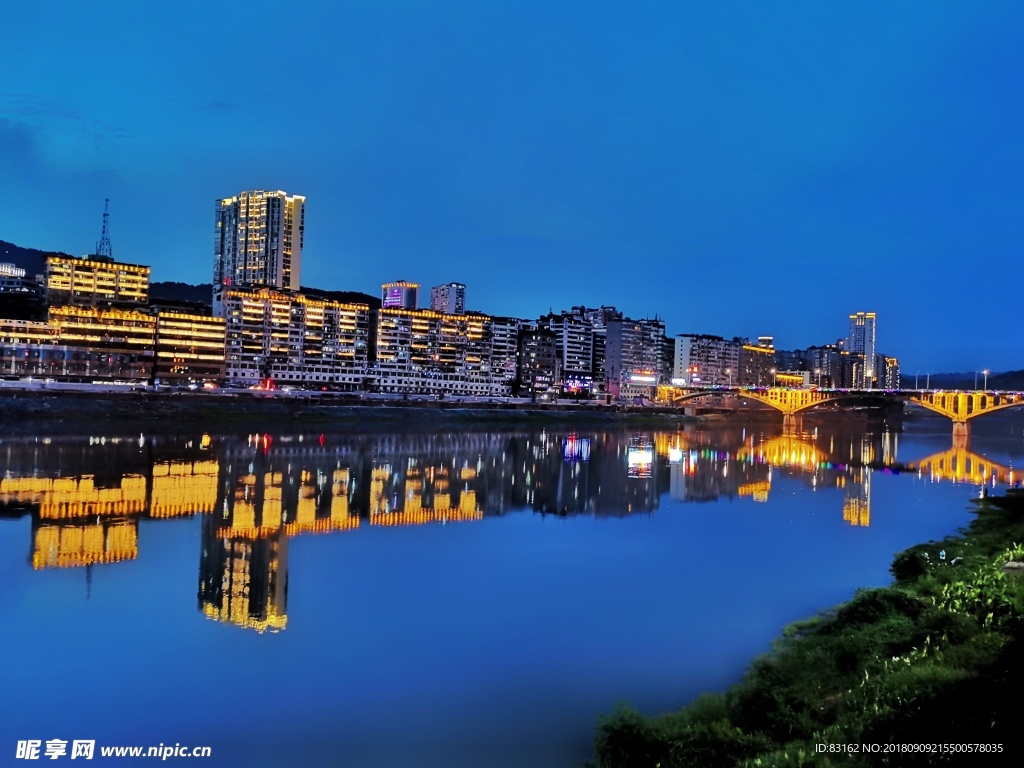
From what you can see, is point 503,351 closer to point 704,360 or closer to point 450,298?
point 450,298

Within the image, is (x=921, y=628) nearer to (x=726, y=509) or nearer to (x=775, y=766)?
(x=775, y=766)

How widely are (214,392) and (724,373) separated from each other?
109129mm

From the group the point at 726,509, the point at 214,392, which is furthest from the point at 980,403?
the point at 214,392

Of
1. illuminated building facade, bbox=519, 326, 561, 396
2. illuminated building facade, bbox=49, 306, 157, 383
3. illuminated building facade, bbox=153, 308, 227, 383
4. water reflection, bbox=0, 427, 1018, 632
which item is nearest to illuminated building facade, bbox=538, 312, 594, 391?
illuminated building facade, bbox=519, 326, 561, 396

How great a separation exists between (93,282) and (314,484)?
6440 centimetres

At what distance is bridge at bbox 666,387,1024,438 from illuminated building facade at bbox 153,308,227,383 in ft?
206

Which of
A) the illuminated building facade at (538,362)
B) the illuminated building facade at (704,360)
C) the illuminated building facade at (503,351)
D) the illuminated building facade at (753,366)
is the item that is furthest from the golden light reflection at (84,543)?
the illuminated building facade at (753,366)

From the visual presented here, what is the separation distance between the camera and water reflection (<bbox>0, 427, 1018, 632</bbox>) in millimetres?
14734

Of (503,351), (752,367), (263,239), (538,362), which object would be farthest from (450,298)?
(752,367)

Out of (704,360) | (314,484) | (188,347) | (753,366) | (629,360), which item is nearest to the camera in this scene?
(314,484)

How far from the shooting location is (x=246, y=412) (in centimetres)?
5591

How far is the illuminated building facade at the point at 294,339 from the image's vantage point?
78375 mm

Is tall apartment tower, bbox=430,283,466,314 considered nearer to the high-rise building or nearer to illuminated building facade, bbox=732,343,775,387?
the high-rise building

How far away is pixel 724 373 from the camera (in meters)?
146
